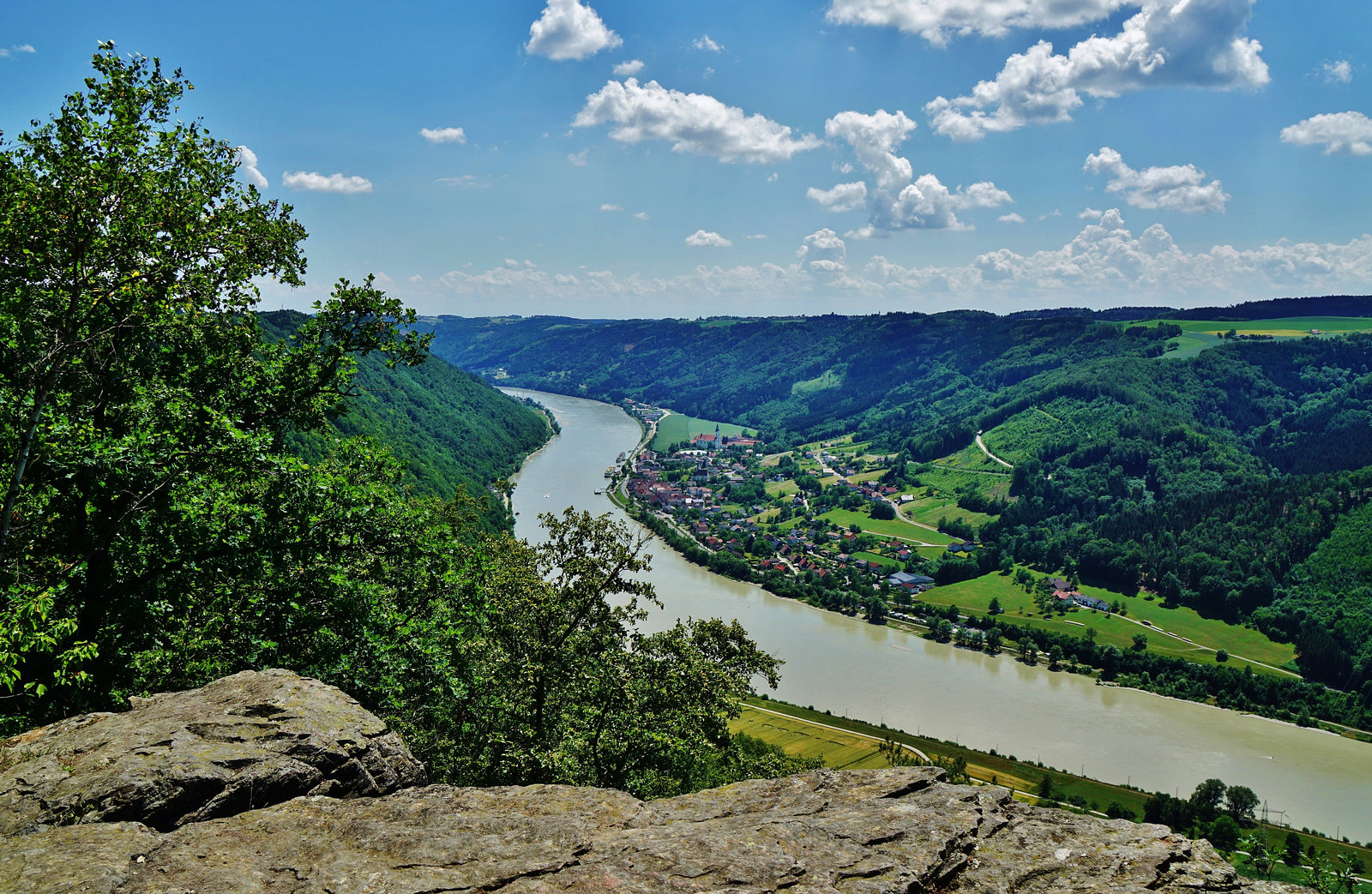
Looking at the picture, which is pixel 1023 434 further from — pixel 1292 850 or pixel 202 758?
pixel 202 758

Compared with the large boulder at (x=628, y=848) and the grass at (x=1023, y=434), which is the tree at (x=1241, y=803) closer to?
the large boulder at (x=628, y=848)

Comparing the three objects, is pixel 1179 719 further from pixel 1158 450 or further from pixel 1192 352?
pixel 1192 352

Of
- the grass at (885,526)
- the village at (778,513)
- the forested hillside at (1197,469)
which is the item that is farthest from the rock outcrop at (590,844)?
the grass at (885,526)

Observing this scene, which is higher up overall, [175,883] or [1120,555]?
[175,883]

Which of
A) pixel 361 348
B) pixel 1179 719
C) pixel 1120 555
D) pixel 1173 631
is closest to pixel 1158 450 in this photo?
pixel 1120 555

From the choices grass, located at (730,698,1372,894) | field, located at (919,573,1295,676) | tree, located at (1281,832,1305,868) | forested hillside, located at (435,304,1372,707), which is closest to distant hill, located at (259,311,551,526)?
grass, located at (730,698,1372,894)

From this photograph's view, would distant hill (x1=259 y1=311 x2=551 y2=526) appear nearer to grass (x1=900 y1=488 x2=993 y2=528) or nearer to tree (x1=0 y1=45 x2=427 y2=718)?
tree (x1=0 y1=45 x2=427 y2=718)

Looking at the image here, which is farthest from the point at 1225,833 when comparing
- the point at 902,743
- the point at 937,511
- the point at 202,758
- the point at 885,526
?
the point at 937,511
